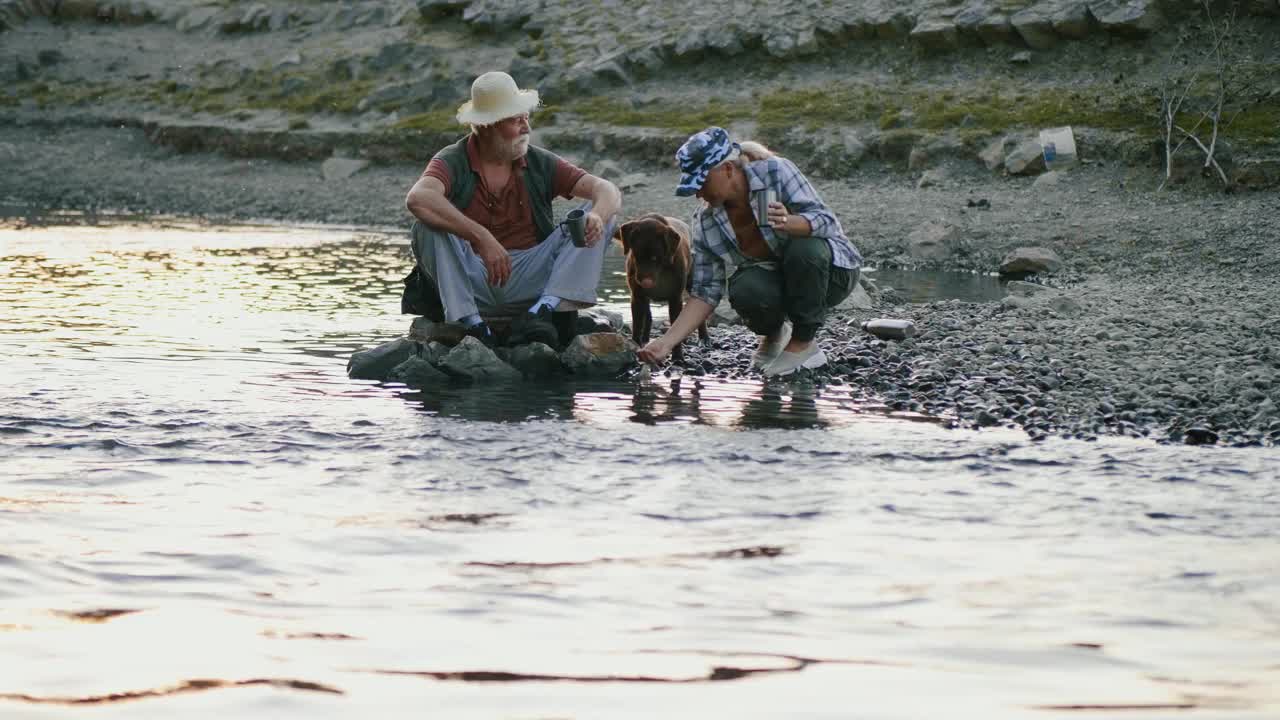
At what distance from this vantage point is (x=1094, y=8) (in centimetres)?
2438

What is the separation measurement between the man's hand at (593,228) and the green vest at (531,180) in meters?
0.35

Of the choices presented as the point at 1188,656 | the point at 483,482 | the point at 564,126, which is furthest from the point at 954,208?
the point at 1188,656

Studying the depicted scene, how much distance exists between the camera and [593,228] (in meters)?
7.64

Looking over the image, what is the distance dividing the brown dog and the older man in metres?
0.23

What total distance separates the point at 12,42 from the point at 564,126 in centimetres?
2092

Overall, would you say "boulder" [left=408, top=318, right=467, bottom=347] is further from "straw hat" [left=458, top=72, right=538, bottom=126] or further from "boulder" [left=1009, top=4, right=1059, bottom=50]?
"boulder" [left=1009, top=4, right=1059, bottom=50]

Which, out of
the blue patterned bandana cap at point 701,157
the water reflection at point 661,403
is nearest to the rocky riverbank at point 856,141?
the water reflection at point 661,403

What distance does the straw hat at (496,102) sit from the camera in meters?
7.48

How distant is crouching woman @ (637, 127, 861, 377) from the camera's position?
23.7ft

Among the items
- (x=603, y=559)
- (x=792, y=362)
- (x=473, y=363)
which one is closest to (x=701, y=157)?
(x=792, y=362)

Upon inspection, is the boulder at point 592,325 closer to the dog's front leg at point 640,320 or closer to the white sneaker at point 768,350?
→ the dog's front leg at point 640,320

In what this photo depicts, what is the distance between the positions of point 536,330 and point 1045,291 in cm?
545

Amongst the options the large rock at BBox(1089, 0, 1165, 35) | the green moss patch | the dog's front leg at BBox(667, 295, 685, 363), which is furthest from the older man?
the green moss patch

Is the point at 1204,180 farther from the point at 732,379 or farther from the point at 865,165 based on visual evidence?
the point at 732,379
